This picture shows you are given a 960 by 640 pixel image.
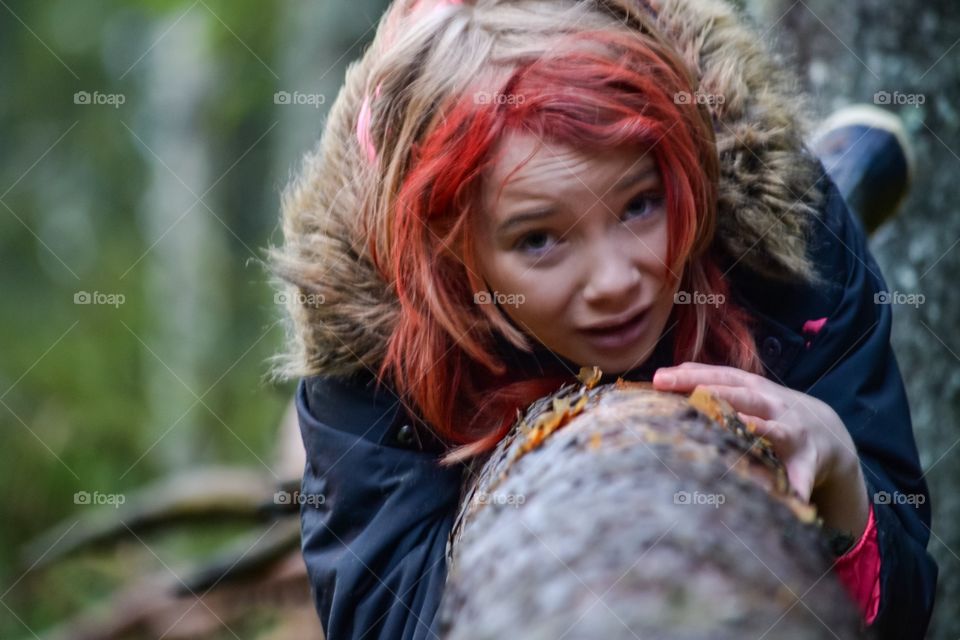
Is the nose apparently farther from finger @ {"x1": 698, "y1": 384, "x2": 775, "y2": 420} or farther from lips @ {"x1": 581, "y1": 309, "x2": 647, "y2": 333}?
finger @ {"x1": 698, "y1": 384, "x2": 775, "y2": 420}

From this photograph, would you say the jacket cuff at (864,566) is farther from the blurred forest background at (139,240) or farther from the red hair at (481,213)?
the blurred forest background at (139,240)

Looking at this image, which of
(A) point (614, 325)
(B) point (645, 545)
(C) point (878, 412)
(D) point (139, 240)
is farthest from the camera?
(D) point (139, 240)

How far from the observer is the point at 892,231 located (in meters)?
2.89

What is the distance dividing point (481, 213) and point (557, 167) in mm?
168

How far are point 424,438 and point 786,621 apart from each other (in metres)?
1.09

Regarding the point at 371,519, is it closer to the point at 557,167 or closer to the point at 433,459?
A: the point at 433,459

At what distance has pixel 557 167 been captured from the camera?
1656mm

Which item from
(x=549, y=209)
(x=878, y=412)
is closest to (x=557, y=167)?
(x=549, y=209)

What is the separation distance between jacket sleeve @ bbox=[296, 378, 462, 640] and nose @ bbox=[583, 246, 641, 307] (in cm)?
42

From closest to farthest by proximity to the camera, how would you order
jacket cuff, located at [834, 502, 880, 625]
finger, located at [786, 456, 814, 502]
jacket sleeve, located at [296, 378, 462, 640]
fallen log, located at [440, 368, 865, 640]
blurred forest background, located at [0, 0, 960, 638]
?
fallen log, located at [440, 368, 865, 640], finger, located at [786, 456, 814, 502], jacket cuff, located at [834, 502, 880, 625], jacket sleeve, located at [296, 378, 462, 640], blurred forest background, located at [0, 0, 960, 638]

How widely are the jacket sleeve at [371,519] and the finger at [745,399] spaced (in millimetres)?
588

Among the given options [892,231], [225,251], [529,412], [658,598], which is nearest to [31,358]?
[225,251]

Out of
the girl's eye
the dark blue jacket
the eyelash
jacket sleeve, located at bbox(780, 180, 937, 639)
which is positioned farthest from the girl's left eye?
jacket sleeve, located at bbox(780, 180, 937, 639)

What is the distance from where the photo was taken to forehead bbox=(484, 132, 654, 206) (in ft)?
5.42
